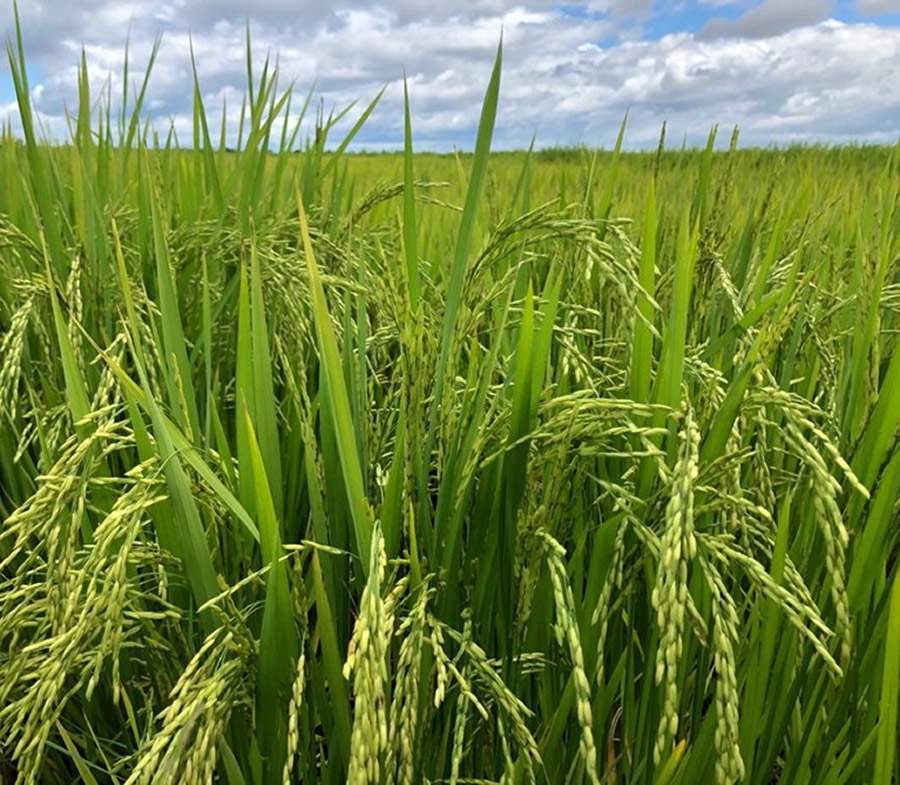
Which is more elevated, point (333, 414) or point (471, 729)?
point (333, 414)

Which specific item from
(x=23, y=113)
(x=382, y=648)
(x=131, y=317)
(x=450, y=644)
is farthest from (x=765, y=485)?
(x=23, y=113)

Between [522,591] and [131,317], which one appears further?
[131,317]

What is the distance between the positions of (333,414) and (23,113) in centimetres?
123

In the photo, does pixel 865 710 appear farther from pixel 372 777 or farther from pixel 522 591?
pixel 372 777

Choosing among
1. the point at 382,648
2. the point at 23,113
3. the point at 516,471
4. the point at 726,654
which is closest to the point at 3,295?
the point at 23,113

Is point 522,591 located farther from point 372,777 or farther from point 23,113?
point 23,113

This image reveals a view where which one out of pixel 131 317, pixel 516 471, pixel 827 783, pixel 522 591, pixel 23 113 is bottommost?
pixel 827 783

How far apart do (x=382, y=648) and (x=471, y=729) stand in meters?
0.41

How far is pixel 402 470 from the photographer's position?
2.77ft

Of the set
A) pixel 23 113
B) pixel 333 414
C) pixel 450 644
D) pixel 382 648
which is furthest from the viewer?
pixel 23 113

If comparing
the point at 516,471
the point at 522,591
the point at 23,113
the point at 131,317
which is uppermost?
the point at 23,113

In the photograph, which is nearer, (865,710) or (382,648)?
(382,648)

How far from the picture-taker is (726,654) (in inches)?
24.3

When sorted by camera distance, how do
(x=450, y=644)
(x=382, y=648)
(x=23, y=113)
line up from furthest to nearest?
(x=23, y=113)
(x=450, y=644)
(x=382, y=648)
